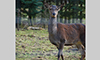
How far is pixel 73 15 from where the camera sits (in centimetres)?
543

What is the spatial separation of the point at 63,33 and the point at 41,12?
810 millimetres

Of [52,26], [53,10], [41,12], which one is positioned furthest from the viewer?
[41,12]

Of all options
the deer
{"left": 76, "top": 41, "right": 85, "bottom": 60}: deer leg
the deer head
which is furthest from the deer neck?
{"left": 76, "top": 41, "right": 85, "bottom": 60}: deer leg

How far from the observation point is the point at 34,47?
5273mm

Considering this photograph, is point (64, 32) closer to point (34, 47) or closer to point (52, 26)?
point (52, 26)

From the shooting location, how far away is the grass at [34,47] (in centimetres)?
526

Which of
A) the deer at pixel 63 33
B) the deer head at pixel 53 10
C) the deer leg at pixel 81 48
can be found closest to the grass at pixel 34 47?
the deer at pixel 63 33

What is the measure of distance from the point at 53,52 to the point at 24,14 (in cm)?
127

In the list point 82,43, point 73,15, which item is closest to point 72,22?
point 73,15

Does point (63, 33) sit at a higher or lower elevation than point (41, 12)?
lower

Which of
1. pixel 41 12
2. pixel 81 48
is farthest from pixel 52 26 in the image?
pixel 81 48

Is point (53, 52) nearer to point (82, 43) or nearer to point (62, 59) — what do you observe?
point (62, 59)

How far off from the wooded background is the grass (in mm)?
239

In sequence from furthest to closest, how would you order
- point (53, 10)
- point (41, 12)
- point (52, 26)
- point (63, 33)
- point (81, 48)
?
1. point (81, 48)
2. point (41, 12)
3. point (63, 33)
4. point (52, 26)
5. point (53, 10)
